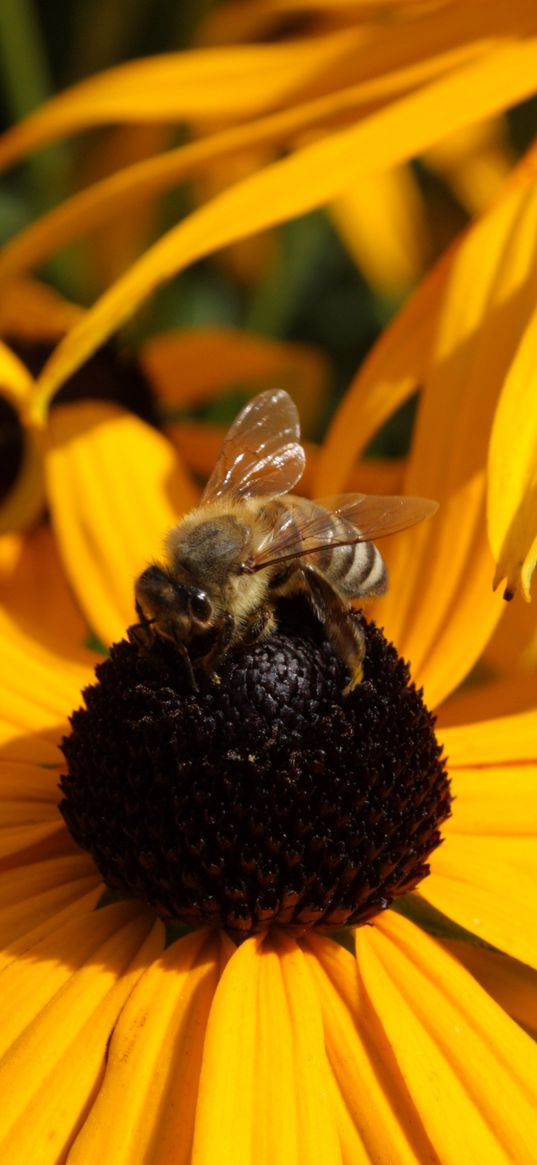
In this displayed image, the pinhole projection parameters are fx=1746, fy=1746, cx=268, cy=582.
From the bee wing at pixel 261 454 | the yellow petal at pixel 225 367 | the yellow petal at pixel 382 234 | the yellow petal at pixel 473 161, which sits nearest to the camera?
the bee wing at pixel 261 454

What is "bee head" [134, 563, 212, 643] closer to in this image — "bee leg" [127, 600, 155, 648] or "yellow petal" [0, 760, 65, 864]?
"bee leg" [127, 600, 155, 648]

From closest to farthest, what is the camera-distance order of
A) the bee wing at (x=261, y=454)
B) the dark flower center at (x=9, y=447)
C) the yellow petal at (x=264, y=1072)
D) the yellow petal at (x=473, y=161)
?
the yellow petal at (x=264, y=1072) < the bee wing at (x=261, y=454) < the dark flower center at (x=9, y=447) < the yellow petal at (x=473, y=161)

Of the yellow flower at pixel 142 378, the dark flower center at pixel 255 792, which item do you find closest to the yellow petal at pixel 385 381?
the yellow flower at pixel 142 378

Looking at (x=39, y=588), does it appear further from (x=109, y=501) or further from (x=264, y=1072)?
(x=264, y=1072)

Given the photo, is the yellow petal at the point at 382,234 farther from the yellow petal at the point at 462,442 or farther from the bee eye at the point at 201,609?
the bee eye at the point at 201,609

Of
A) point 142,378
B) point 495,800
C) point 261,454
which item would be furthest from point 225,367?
point 495,800

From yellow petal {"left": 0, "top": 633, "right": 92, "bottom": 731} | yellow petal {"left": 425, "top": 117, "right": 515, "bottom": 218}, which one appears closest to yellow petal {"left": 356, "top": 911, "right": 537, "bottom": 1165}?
yellow petal {"left": 0, "top": 633, "right": 92, "bottom": 731}

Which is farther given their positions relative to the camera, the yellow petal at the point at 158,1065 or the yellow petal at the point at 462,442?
the yellow petal at the point at 462,442
